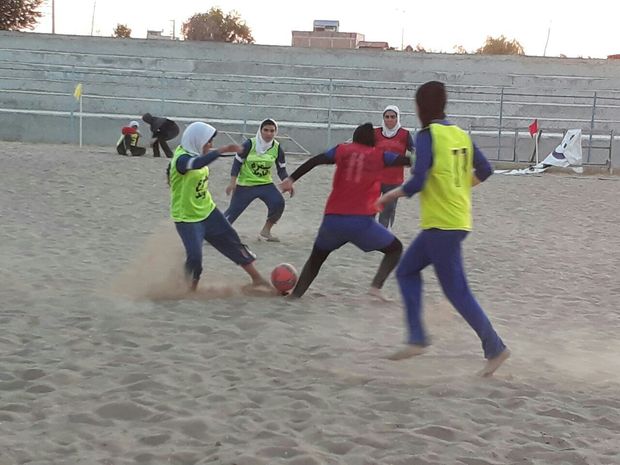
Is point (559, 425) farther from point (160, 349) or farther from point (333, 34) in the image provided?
point (333, 34)

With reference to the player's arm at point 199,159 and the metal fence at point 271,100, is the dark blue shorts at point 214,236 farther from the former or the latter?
the metal fence at point 271,100

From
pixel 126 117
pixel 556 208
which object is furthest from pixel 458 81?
pixel 556 208

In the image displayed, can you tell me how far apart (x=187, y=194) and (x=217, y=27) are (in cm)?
6316

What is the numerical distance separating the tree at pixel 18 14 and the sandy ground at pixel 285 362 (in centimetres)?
3819

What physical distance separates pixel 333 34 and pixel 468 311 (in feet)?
182

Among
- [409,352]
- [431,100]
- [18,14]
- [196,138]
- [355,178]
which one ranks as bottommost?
[409,352]

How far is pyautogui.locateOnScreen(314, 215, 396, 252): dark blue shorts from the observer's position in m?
6.71

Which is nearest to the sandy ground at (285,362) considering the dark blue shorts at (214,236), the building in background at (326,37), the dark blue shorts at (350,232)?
the dark blue shorts at (214,236)

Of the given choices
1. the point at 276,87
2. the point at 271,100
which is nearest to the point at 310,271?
the point at 271,100

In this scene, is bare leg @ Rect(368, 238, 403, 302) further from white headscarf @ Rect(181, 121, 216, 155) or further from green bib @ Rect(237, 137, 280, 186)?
green bib @ Rect(237, 137, 280, 186)

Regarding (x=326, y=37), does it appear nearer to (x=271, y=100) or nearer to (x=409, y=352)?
(x=271, y=100)

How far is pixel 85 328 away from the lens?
5871mm

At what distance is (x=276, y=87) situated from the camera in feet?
101

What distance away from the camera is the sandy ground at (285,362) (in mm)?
3861
